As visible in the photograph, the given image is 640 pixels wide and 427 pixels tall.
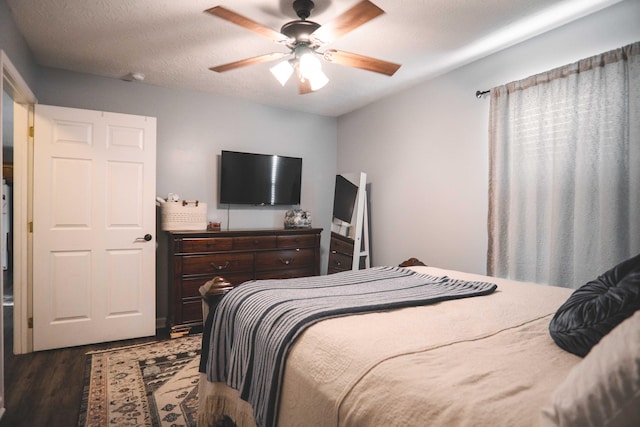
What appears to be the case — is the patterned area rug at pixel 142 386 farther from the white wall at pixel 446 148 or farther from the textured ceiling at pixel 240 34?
the textured ceiling at pixel 240 34

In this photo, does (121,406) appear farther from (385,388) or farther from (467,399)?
(467,399)

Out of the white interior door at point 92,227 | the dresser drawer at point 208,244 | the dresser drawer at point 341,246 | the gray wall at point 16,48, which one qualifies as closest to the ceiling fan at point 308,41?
Result: the gray wall at point 16,48

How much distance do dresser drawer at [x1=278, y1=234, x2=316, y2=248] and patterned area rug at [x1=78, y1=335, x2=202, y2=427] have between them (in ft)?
4.35

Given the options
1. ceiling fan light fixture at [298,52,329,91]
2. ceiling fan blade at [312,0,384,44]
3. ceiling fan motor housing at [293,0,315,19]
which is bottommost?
ceiling fan light fixture at [298,52,329,91]

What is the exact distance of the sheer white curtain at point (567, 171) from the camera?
2139 mm

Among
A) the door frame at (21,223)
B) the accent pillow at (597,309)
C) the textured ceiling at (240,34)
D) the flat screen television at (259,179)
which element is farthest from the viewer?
the flat screen television at (259,179)

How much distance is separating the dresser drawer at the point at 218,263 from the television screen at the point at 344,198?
3.89 feet

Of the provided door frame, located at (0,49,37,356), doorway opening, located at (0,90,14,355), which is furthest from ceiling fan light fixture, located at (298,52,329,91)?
doorway opening, located at (0,90,14,355)

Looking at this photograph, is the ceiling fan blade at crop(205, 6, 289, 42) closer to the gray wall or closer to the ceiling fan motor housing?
the ceiling fan motor housing

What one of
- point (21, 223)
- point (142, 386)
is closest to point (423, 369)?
point (142, 386)

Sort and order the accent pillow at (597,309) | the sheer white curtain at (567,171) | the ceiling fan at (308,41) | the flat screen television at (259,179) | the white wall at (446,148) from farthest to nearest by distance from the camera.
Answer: the flat screen television at (259,179) → the white wall at (446,148) → the sheer white curtain at (567,171) → the ceiling fan at (308,41) → the accent pillow at (597,309)

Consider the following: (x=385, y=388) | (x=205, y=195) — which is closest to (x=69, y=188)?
(x=205, y=195)

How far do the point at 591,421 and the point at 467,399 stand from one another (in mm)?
255

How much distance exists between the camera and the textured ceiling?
227 cm
